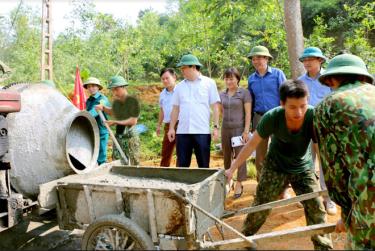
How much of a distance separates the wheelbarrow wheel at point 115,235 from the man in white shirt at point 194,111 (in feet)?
6.87

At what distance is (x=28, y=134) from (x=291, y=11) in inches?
212

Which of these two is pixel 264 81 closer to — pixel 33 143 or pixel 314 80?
pixel 314 80

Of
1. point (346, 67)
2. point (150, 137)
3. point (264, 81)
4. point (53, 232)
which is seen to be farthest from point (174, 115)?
point (150, 137)

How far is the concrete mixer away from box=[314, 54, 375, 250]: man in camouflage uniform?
274 cm

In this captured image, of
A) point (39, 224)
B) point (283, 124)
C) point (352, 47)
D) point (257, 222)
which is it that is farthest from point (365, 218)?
point (352, 47)

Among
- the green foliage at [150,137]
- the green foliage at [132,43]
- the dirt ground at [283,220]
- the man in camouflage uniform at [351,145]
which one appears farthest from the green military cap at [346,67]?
the green foliage at [132,43]

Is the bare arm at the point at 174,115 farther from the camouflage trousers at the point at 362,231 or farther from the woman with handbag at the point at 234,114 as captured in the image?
the camouflage trousers at the point at 362,231

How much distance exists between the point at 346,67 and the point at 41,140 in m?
3.03

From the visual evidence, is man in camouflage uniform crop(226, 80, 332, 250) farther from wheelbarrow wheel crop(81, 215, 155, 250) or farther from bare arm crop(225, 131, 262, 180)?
wheelbarrow wheel crop(81, 215, 155, 250)

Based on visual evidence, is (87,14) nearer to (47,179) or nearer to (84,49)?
(84,49)

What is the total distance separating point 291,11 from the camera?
7332 mm

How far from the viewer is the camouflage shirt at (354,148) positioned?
2.13 metres

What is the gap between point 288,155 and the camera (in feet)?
11.2

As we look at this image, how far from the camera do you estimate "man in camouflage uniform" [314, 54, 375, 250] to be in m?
2.13
